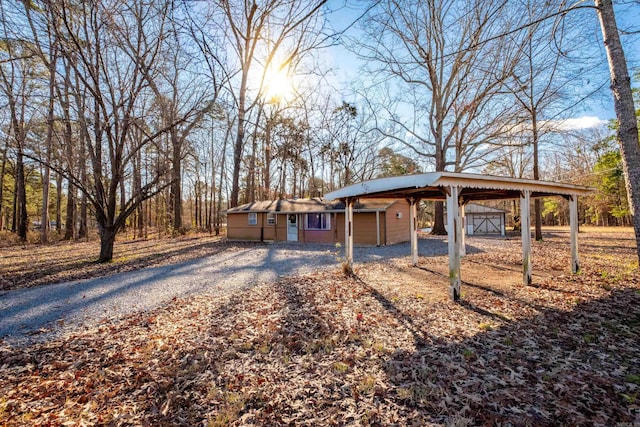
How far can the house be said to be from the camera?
1599cm

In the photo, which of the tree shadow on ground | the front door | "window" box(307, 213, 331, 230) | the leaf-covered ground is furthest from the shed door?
the tree shadow on ground

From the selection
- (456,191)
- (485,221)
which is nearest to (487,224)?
(485,221)

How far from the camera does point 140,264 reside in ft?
Result: 34.6

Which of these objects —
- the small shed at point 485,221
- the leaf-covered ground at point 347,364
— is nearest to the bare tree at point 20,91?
the leaf-covered ground at point 347,364

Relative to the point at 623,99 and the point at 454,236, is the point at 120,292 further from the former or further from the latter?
the point at 623,99

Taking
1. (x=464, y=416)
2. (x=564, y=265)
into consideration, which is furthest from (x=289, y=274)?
(x=564, y=265)

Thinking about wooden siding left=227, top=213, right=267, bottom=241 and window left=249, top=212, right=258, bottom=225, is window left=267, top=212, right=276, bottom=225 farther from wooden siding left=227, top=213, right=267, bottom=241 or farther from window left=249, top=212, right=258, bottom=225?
window left=249, top=212, right=258, bottom=225

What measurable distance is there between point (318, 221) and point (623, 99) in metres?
13.8

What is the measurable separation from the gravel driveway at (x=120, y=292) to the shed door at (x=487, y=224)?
54.5 ft

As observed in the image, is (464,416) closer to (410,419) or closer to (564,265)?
(410,419)

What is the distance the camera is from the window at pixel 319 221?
56.3 feet

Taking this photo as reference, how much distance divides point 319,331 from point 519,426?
2.69 m

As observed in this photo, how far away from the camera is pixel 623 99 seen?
199 inches

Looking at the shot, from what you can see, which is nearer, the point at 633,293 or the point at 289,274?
the point at 633,293
